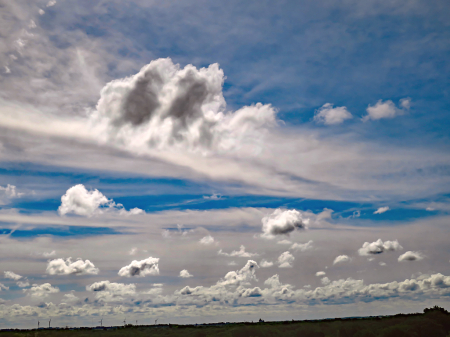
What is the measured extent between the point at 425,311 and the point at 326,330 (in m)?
56.6

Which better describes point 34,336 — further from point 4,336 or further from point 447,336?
point 447,336

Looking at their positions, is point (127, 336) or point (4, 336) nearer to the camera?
point (4, 336)

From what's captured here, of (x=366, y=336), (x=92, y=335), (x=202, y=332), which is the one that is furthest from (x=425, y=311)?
(x=92, y=335)

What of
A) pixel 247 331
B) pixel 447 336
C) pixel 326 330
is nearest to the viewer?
pixel 447 336

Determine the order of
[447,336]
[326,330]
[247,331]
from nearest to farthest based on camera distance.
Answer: [447,336]
[326,330]
[247,331]

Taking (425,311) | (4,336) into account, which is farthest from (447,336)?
(4,336)

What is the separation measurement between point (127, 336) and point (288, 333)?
87008mm

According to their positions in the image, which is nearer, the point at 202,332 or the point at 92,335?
the point at 92,335

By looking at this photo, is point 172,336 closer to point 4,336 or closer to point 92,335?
point 92,335

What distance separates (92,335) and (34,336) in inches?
1178

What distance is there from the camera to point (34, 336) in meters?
163

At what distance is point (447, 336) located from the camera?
16088cm

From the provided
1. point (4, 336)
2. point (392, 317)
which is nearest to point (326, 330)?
point (392, 317)

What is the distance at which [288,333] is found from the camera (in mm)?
186875
